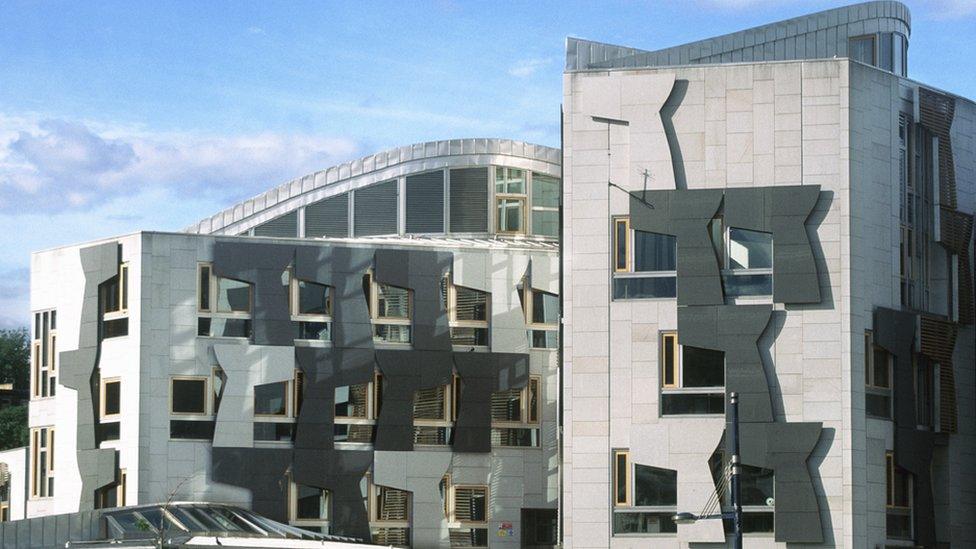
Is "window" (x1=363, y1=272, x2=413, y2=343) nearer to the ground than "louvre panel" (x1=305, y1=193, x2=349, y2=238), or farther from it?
nearer to the ground

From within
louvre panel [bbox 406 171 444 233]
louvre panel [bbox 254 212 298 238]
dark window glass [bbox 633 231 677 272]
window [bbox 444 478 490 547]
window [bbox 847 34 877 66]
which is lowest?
window [bbox 444 478 490 547]

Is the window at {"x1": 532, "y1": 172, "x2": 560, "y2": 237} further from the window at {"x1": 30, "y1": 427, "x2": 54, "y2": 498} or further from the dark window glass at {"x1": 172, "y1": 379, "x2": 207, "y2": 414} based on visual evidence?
the window at {"x1": 30, "y1": 427, "x2": 54, "y2": 498}

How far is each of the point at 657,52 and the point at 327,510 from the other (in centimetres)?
1797

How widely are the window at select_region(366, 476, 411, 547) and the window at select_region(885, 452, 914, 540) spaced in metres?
15.9

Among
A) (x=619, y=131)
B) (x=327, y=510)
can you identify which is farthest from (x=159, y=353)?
(x=619, y=131)

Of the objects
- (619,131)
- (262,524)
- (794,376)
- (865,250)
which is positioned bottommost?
(262,524)

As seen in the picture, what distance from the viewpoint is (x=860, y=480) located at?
1908 inches

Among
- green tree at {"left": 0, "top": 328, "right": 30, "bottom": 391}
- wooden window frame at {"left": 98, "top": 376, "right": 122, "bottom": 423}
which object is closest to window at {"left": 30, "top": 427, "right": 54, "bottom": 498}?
wooden window frame at {"left": 98, "top": 376, "right": 122, "bottom": 423}

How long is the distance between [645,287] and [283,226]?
703 inches

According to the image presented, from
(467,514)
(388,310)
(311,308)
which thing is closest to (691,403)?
(467,514)

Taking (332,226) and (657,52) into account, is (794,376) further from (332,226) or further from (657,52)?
(332,226)

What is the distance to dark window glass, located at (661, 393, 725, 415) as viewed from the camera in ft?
161

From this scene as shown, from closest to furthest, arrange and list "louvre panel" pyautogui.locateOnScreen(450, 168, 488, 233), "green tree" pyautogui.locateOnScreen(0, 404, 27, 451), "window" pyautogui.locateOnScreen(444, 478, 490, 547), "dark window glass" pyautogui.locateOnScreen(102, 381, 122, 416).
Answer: "dark window glass" pyautogui.locateOnScreen(102, 381, 122, 416)
"window" pyautogui.locateOnScreen(444, 478, 490, 547)
"louvre panel" pyautogui.locateOnScreen(450, 168, 488, 233)
"green tree" pyautogui.locateOnScreen(0, 404, 27, 451)

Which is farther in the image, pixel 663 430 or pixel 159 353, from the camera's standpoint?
pixel 159 353
